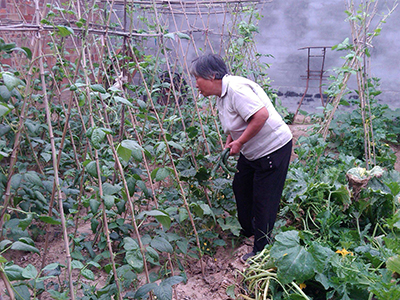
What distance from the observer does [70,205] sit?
7.59ft

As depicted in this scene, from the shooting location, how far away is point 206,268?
2.70 metres

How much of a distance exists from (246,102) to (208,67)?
332 mm

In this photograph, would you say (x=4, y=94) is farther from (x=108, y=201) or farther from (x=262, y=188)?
(x=262, y=188)

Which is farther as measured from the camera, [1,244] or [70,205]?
[70,205]

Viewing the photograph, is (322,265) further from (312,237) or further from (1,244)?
(1,244)

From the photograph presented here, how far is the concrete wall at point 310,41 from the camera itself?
6.46 m

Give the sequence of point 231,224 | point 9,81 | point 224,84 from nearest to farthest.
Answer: point 9,81 < point 224,84 < point 231,224

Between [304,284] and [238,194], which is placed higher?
[238,194]

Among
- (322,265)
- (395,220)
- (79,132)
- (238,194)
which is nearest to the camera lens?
(322,265)

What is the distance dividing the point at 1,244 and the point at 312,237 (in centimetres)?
212

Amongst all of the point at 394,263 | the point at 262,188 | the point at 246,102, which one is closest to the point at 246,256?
the point at 262,188

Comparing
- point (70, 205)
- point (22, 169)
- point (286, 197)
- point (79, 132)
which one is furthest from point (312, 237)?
point (79, 132)

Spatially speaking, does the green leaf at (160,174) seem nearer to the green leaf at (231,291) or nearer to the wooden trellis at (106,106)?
the wooden trellis at (106,106)

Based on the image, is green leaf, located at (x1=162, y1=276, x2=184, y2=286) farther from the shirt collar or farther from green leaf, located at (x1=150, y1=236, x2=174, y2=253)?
the shirt collar
